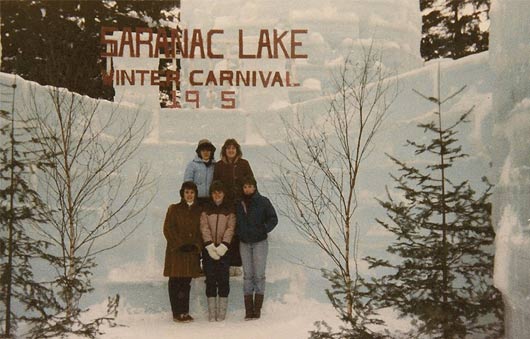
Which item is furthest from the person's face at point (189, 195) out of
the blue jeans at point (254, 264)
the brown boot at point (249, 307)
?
the brown boot at point (249, 307)

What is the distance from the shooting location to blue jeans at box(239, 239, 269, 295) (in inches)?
279

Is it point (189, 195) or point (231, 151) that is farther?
point (231, 151)

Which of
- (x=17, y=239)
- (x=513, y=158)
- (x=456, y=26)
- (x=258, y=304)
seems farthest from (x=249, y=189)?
(x=456, y=26)

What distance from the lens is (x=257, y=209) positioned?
7047mm

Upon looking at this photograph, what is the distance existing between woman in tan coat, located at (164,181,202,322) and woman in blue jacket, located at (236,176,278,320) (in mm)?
444

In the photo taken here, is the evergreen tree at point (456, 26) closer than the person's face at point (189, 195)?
No

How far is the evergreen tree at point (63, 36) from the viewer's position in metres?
7.48

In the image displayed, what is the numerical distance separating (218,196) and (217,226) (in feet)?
0.99

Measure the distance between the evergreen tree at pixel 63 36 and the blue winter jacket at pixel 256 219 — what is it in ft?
6.97

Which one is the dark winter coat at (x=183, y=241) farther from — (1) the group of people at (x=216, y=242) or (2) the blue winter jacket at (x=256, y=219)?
(2) the blue winter jacket at (x=256, y=219)

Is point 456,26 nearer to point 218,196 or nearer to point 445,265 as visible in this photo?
point 445,265

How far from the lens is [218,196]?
7.08 meters

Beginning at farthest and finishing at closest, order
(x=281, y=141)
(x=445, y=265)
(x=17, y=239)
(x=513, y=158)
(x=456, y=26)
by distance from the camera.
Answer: (x=456, y=26)
(x=281, y=141)
(x=17, y=239)
(x=445, y=265)
(x=513, y=158)

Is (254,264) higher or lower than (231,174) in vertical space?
lower
